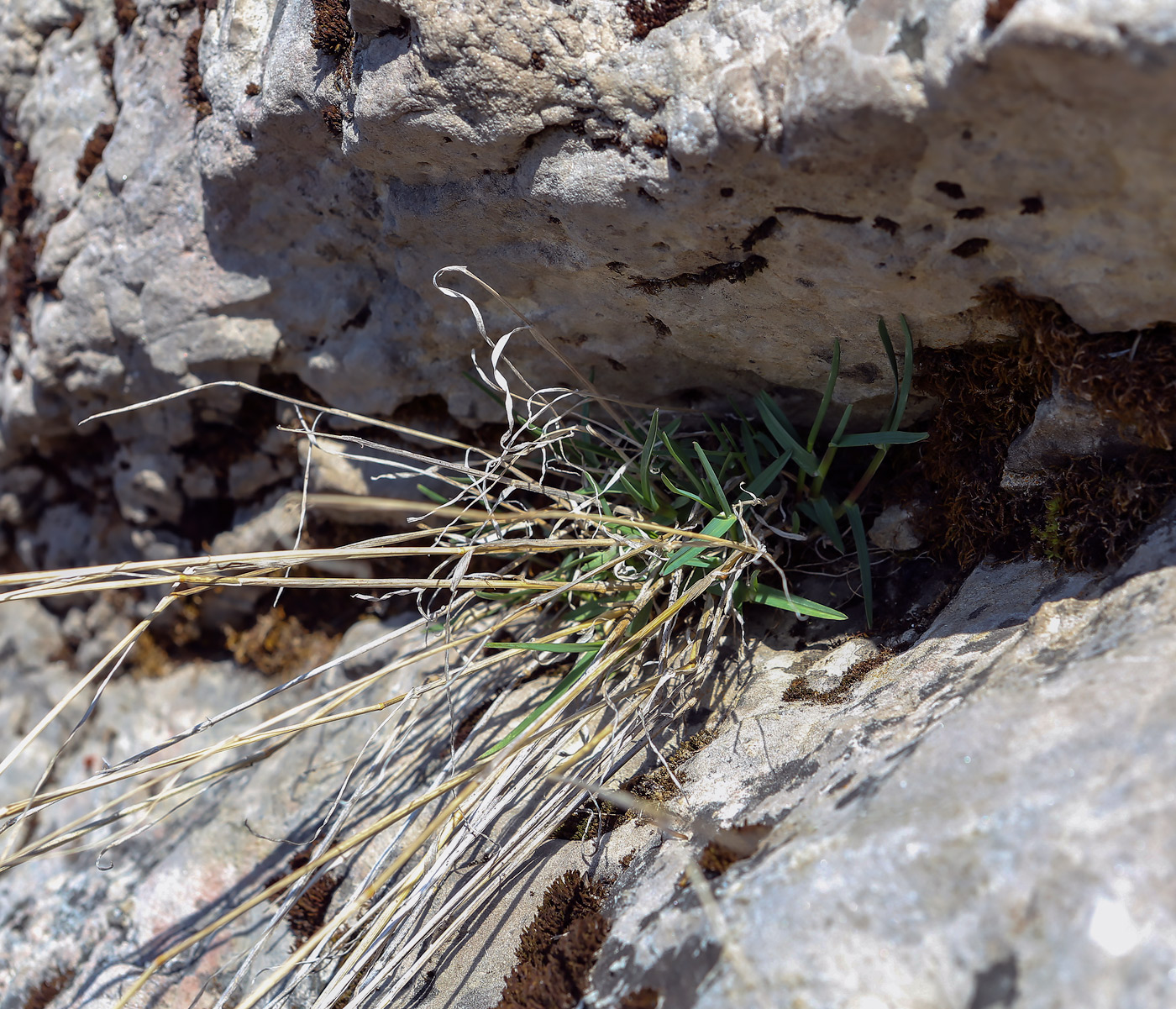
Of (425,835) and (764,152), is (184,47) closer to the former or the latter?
(764,152)

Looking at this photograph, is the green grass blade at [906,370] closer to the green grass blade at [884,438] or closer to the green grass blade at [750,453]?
the green grass blade at [884,438]

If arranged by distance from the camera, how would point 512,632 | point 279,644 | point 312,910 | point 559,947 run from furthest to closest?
1. point 279,644
2. point 512,632
3. point 312,910
4. point 559,947

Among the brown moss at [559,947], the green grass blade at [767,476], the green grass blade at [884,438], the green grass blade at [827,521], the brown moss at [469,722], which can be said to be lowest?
the brown moss at [559,947]

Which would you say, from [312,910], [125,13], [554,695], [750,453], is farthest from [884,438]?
[125,13]

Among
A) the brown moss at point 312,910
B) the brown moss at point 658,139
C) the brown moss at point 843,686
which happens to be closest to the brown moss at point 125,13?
the brown moss at point 658,139

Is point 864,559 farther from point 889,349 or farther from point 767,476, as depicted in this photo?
point 889,349

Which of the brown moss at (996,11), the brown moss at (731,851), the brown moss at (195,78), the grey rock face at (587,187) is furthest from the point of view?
the brown moss at (195,78)

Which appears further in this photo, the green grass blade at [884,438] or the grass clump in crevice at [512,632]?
the green grass blade at [884,438]
